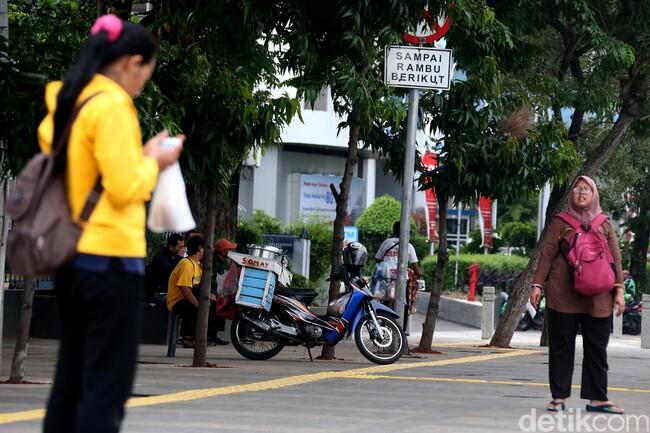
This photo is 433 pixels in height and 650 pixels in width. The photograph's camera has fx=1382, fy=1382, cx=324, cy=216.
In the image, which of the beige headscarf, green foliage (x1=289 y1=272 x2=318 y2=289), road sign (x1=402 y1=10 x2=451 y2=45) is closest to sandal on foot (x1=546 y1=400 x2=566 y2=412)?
the beige headscarf

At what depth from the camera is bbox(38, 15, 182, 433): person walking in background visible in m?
4.89

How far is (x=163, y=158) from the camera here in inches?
199

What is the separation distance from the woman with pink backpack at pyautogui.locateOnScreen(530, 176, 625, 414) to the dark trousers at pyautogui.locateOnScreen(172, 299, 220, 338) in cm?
712

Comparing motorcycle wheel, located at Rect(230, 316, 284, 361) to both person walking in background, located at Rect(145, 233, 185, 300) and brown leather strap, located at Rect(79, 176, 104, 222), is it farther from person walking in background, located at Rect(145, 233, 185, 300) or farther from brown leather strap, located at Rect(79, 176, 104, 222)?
brown leather strap, located at Rect(79, 176, 104, 222)

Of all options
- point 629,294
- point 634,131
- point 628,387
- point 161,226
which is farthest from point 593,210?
point 629,294

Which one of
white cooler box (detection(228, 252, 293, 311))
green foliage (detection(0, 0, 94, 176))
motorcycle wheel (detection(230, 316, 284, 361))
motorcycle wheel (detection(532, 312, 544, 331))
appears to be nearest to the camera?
green foliage (detection(0, 0, 94, 176))

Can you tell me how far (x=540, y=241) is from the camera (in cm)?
2075

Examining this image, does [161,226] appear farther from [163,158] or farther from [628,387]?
[628,387]

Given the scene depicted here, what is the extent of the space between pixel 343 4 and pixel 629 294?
67.1 feet

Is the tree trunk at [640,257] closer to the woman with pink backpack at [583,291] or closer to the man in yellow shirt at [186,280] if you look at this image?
the man in yellow shirt at [186,280]

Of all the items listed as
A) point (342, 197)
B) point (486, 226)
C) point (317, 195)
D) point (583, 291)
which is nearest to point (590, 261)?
point (583, 291)

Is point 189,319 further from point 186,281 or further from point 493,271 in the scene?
point 493,271

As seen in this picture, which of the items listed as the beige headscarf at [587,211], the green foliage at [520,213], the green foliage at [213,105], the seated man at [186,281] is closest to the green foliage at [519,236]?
the green foliage at [520,213]

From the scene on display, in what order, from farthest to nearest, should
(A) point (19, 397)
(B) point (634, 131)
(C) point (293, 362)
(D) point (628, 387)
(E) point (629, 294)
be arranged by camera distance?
1. (E) point (629, 294)
2. (B) point (634, 131)
3. (C) point (293, 362)
4. (D) point (628, 387)
5. (A) point (19, 397)
